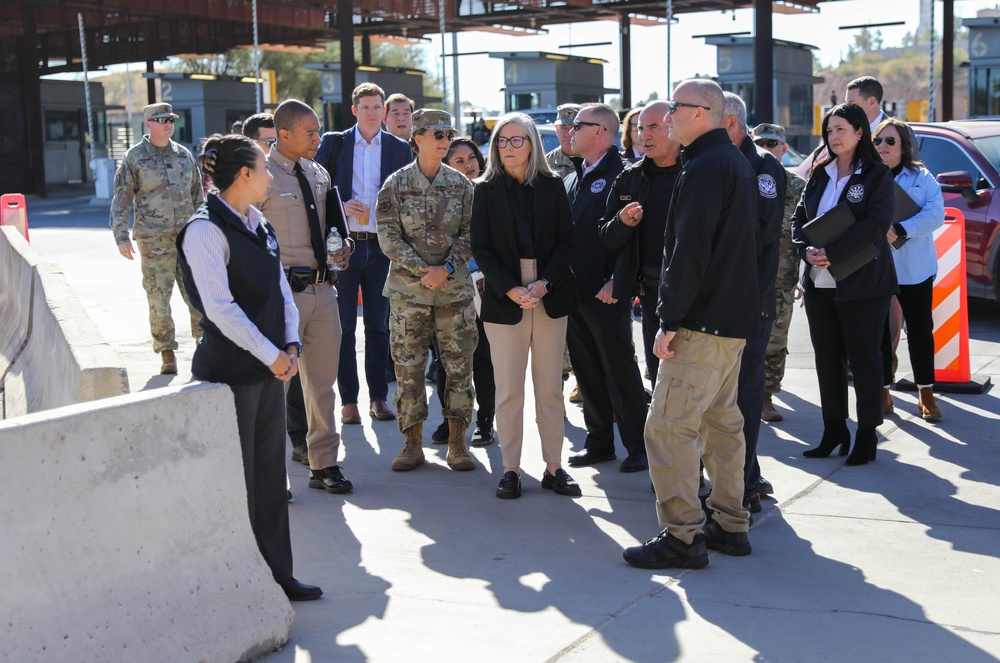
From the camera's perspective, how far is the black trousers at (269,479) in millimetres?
4336

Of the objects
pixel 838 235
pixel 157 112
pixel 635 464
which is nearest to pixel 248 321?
pixel 635 464

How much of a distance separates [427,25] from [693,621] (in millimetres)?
36385

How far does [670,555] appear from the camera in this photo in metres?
4.79

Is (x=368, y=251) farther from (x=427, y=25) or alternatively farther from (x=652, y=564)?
(x=427, y=25)

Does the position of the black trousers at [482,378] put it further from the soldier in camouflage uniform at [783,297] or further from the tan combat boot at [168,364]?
the tan combat boot at [168,364]

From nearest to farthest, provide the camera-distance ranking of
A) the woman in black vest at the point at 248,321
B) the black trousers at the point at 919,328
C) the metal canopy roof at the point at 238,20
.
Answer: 1. the woman in black vest at the point at 248,321
2. the black trousers at the point at 919,328
3. the metal canopy roof at the point at 238,20

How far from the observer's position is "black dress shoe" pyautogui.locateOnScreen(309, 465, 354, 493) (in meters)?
6.08

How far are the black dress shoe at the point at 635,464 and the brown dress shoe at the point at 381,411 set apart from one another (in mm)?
1949

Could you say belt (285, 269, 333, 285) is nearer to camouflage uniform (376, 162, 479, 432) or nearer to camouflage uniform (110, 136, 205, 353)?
camouflage uniform (376, 162, 479, 432)

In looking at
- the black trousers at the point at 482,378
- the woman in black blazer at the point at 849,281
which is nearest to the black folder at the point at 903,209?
the woman in black blazer at the point at 849,281

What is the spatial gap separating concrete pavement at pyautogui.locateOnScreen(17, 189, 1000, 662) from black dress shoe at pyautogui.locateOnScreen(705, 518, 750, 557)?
51 mm

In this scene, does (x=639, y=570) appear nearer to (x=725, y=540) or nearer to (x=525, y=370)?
(x=725, y=540)

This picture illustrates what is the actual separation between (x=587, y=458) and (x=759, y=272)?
1.82 metres

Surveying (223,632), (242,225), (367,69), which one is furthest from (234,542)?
(367,69)
